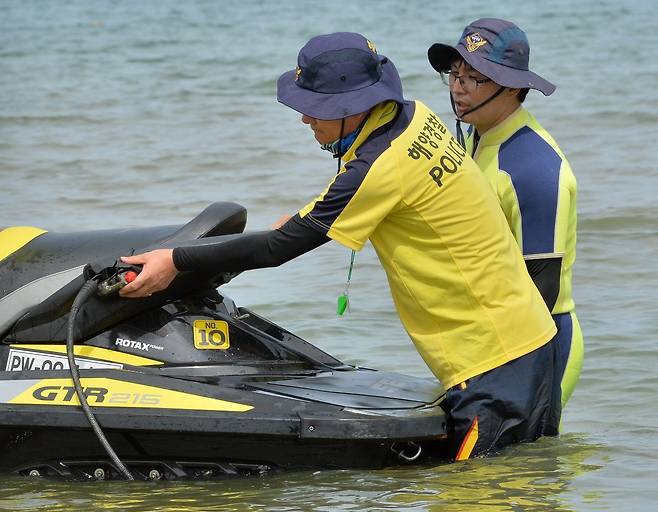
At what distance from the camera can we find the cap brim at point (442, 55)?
4582 millimetres

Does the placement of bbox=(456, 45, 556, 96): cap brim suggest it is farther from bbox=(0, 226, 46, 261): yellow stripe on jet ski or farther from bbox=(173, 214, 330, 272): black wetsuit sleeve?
bbox=(0, 226, 46, 261): yellow stripe on jet ski

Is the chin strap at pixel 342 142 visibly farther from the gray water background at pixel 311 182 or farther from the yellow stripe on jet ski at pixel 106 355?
the gray water background at pixel 311 182

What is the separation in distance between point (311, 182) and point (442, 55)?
671 cm

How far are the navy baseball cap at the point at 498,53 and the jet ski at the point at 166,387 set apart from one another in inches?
35.6

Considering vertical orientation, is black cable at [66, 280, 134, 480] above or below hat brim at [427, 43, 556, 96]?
below

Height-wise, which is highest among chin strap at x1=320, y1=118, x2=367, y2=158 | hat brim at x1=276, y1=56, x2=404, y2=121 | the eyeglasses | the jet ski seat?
the eyeglasses

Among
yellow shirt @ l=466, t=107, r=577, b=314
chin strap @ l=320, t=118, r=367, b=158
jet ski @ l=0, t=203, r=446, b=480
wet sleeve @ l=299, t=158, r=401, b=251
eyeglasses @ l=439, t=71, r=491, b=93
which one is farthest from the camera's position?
eyeglasses @ l=439, t=71, r=491, b=93

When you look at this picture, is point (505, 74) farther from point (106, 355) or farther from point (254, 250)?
point (106, 355)

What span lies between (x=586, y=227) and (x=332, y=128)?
564 cm

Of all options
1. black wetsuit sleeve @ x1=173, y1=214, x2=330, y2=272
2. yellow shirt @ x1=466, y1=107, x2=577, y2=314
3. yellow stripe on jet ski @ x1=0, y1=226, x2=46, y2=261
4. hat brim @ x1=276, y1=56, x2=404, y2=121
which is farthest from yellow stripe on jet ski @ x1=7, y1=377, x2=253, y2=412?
yellow shirt @ x1=466, y1=107, x2=577, y2=314

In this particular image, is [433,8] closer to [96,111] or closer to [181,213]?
[96,111]

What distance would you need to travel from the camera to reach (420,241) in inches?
161

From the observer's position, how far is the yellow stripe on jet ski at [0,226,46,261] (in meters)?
4.54

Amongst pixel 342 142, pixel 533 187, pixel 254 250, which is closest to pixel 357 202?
pixel 342 142
